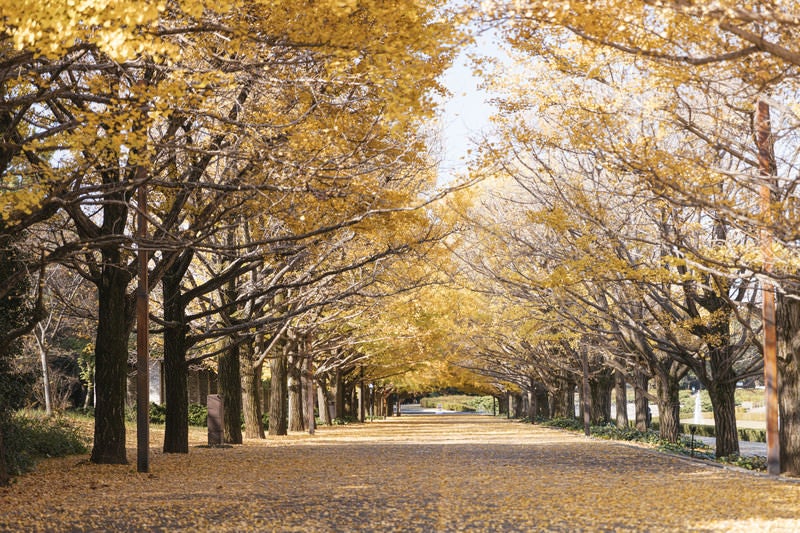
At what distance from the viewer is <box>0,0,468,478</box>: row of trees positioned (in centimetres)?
892

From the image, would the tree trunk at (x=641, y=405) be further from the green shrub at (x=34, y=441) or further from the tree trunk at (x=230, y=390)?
the green shrub at (x=34, y=441)

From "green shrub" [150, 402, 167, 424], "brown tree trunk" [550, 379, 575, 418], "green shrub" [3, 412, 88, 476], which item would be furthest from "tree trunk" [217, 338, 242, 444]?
"brown tree trunk" [550, 379, 575, 418]

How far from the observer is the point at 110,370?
51.1ft

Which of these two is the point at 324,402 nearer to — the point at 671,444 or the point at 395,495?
the point at 671,444

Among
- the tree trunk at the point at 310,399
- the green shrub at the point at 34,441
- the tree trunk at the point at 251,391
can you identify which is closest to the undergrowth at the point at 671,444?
the tree trunk at the point at 310,399

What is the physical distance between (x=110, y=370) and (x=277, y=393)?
45.0ft

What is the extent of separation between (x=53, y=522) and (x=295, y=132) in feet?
19.1

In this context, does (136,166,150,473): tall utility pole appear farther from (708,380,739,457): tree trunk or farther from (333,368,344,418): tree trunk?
(333,368,344,418): tree trunk

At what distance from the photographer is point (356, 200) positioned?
574 inches

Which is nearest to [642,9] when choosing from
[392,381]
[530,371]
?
[530,371]

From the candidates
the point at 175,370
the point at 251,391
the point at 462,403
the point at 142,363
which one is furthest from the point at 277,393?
the point at 462,403

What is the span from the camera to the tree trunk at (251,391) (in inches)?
1022

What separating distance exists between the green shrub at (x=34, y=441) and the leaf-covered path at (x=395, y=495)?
39 cm

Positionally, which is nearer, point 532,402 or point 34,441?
point 34,441
